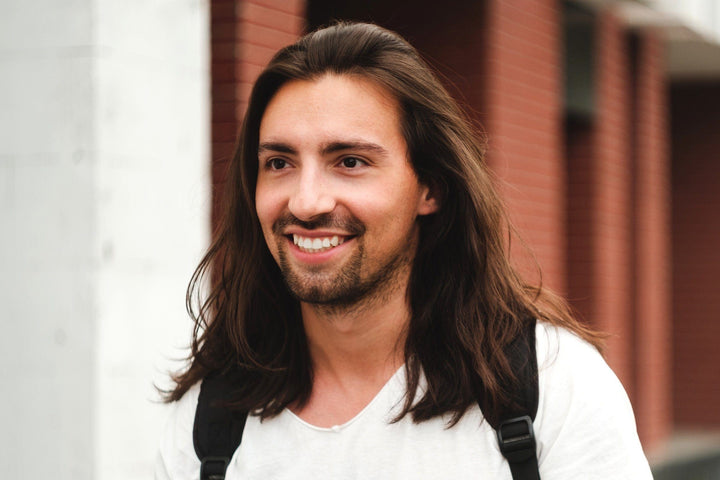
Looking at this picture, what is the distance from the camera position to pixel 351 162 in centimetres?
257

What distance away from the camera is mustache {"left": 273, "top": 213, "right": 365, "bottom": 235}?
254 centimetres

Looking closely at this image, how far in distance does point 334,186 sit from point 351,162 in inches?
2.6

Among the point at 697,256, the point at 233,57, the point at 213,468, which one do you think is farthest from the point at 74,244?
the point at 697,256

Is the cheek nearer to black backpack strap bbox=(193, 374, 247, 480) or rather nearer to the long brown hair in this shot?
the long brown hair

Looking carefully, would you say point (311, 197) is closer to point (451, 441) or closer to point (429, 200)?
→ point (429, 200)

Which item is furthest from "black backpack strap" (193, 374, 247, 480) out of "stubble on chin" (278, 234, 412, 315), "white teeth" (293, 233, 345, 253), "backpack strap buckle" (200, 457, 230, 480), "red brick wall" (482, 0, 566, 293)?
"red brick wall" (482, 0, 566, 293)

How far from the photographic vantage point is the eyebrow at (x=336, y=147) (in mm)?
2547

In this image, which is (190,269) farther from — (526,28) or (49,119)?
(526,28)

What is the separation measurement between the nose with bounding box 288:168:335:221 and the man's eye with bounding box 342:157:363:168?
0.06 m

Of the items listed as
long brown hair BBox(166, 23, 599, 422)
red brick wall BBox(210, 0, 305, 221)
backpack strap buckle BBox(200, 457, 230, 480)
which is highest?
red brick wall BBox(210, 0, 305, 221)

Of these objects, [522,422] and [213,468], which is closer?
[522,422]

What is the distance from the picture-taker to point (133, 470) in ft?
13.8

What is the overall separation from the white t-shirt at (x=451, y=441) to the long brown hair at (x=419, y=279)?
1.8 inches

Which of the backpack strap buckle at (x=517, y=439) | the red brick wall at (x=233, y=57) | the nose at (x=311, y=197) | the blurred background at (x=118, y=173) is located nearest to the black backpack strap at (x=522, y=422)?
the backpack strap buckle at (x=517, y=439)
